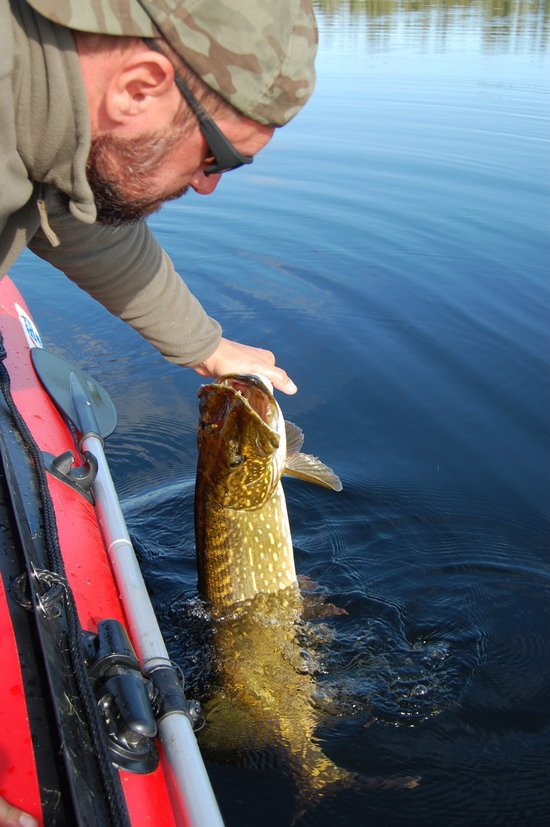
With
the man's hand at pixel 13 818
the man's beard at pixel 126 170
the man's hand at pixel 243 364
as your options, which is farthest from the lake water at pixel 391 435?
the man's beard at pixel 126 170

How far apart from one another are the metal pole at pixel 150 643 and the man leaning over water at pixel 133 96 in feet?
1.40

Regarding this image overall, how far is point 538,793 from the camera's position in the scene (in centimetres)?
280

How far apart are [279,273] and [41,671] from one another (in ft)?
19.8

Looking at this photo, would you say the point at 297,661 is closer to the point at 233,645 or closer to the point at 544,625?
the point at 233,645

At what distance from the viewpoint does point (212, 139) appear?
1.88m

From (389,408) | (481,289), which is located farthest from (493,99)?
(389,408)

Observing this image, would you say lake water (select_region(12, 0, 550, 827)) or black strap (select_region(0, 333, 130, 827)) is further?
lake water (select_region(12, 0, 550, 827))

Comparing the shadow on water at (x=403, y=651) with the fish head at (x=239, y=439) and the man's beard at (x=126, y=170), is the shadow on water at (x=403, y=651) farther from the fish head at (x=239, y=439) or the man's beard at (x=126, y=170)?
the man's beard at (x=126, y=170)

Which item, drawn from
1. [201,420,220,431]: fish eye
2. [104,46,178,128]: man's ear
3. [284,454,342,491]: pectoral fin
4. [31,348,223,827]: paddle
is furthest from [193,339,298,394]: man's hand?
[104,46,178,128]: man's ear

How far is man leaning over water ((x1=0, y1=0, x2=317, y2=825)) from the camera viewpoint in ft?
5.28

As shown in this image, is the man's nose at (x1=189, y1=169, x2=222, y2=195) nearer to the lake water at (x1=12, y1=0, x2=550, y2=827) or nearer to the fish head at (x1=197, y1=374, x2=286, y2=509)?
the fish head at (x1=197, y1=374, x2=286, y2=509)

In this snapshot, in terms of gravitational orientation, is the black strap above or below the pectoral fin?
above

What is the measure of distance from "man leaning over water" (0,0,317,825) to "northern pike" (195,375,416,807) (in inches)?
45.6

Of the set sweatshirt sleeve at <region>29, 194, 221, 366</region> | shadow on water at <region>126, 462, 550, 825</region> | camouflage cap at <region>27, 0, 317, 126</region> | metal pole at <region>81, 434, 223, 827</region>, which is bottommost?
shadow on water at <region>126, 462, 550, 825</region>
